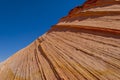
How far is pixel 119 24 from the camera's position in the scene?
759cm

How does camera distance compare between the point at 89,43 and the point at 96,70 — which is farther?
the point at 89,43

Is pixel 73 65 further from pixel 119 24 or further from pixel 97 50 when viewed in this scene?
pixel 119 24

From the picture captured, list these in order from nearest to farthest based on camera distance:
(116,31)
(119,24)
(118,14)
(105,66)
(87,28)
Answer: (105,66)
(116,31)
(119,24)
(118,14)
(87,28)

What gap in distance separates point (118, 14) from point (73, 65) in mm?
3798

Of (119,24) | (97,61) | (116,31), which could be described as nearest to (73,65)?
(97,61)

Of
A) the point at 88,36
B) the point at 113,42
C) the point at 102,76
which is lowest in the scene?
the point at 102,76

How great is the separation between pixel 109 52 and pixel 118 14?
3239mm

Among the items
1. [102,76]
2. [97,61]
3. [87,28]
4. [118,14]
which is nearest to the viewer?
[102,76]

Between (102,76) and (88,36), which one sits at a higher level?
(88,36)

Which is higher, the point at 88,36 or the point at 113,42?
the point at 88,36

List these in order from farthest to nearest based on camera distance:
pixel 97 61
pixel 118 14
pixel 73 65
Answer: pixel 118 14
pixel 73 65
pixel 97 61

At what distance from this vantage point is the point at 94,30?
29.1ft

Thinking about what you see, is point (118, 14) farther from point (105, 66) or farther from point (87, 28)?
point (105, 66)

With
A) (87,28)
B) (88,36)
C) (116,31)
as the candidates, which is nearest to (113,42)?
(116,31)
